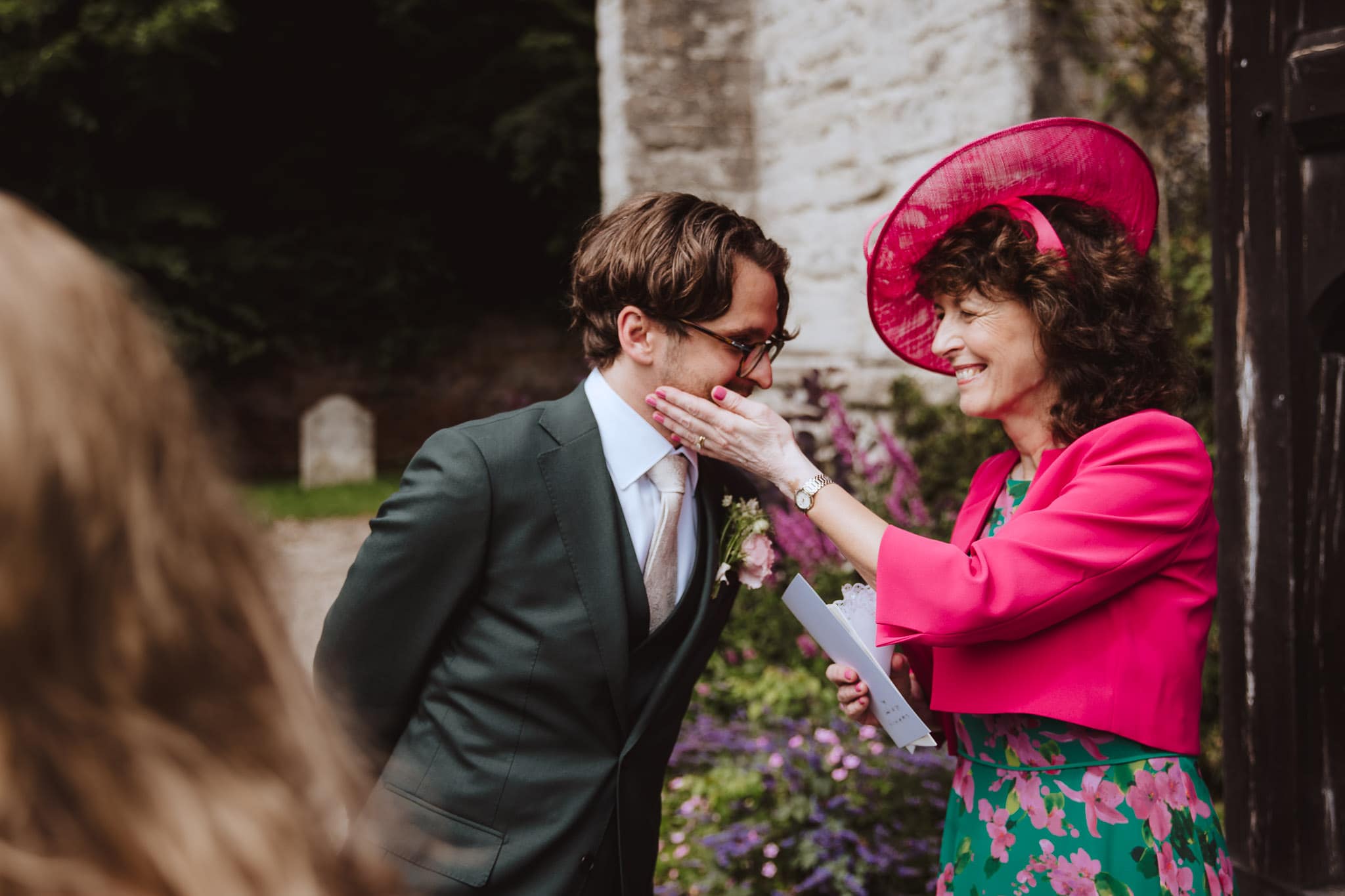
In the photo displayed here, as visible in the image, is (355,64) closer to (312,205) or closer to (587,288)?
(312,205)

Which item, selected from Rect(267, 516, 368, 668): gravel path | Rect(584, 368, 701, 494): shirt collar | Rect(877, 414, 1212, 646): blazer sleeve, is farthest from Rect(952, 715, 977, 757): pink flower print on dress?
Rect(267, 516, 368, 668): gravel path

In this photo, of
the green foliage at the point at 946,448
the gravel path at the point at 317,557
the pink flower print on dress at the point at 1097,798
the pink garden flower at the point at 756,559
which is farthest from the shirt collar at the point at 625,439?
the gravel path at the point at 317,557

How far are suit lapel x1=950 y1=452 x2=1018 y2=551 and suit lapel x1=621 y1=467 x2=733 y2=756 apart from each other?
1.44ft

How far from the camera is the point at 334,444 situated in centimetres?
1308

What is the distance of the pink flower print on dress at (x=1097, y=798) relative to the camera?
1762mm

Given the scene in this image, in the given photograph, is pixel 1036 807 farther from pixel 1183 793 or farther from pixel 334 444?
pixel 334 444

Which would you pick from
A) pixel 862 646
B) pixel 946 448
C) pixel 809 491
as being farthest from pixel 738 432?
pixel 946 448

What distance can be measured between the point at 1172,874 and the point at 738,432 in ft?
3.28

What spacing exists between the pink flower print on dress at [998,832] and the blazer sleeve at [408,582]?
38.2 inches

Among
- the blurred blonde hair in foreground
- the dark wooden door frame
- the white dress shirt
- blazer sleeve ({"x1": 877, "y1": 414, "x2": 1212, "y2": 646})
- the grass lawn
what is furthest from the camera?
the grass lawn

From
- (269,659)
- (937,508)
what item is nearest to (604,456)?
(269,659)

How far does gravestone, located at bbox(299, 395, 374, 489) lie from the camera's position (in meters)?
13.0

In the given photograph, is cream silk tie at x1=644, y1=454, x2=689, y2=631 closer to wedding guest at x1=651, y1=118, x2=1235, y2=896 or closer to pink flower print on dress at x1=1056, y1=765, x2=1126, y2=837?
wedding guest at x1=651, y1=118, x2=1235, y2=896

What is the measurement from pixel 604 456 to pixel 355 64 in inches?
605
